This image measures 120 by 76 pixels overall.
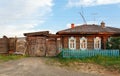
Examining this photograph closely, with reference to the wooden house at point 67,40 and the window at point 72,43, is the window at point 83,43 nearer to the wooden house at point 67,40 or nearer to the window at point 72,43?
the wooden house at point 67,40

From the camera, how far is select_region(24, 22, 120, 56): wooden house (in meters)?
38.3

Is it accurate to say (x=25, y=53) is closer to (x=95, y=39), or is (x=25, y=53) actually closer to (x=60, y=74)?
(x=95, y=39)

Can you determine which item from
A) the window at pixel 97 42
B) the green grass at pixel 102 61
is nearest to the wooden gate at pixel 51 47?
the window at pixel 97 42

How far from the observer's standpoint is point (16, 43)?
38562 mm

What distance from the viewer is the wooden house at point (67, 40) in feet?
126

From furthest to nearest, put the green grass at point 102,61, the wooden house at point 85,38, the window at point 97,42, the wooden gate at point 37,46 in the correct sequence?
the window at point 97,42 → the wooden house at point 85,38 → the wooden gate at point 37,46 → the green grass at point 102,61

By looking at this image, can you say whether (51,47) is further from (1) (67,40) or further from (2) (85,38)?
(2) (85,38)

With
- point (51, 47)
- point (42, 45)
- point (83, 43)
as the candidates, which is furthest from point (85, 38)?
point (42, 45)

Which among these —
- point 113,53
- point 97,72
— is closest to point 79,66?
point 97,72

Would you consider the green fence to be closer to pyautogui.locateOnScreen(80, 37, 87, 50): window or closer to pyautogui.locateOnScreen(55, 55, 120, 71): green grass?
pyautogui.locateOnScreen(55, 55, 120, 71): green grass

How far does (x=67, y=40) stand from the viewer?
3891 cm

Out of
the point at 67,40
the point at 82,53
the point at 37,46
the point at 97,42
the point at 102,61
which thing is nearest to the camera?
the point at 102,61

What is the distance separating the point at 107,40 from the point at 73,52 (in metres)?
7.38

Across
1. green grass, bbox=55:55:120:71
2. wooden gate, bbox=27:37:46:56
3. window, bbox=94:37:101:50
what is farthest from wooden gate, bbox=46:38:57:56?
green grass, bbox=55:55:120:71
